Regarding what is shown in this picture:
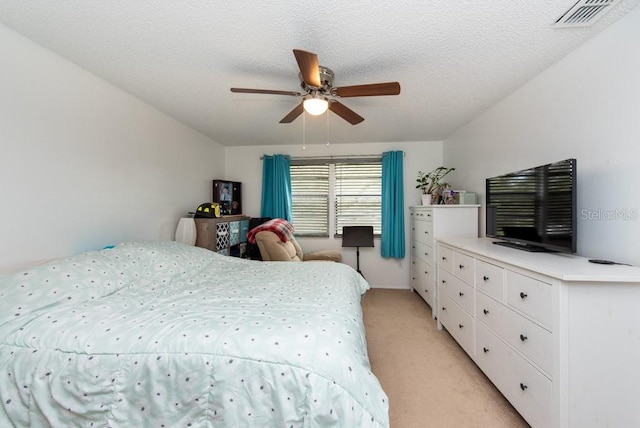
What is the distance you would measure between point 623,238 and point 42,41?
3721 mm

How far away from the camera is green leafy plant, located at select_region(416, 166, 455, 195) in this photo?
154 inches

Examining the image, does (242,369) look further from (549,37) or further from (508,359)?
(549,37)

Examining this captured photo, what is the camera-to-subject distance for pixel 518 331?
1.61 meters

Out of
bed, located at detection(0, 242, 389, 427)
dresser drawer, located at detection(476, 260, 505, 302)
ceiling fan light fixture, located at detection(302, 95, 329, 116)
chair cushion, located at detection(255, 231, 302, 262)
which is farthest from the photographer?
chair cushion, located at detection(255, 231, 302, 262)

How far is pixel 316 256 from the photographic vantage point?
12.9ft

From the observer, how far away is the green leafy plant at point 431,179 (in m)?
Result: 3.90

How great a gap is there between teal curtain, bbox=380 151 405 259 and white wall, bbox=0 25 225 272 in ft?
9.63

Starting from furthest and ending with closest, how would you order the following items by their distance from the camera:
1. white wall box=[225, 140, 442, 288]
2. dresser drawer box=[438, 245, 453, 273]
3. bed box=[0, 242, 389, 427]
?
white wall box=[225, 140, 442, 288], dresser drawer box=[438, 245, 453, 273], bed box=[0, 242, 389, 427]

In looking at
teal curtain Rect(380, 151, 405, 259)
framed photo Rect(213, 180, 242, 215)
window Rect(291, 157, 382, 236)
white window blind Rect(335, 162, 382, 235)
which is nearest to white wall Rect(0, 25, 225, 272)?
framed photo Rect(213, 180, 242, 215)

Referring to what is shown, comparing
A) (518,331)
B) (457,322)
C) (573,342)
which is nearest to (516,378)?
(518,331)

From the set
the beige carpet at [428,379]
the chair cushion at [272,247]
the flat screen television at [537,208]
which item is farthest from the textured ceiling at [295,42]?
the beige carpet at [428,379]

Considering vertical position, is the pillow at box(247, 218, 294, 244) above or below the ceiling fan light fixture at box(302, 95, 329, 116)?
below

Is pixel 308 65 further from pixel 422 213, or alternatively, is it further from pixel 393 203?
pixel 393 203

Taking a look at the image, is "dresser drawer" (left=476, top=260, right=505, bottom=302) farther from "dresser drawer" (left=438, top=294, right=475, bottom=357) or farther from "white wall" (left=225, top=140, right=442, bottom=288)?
"white wall" (left=225, top=140, right=442, bottom=288)
